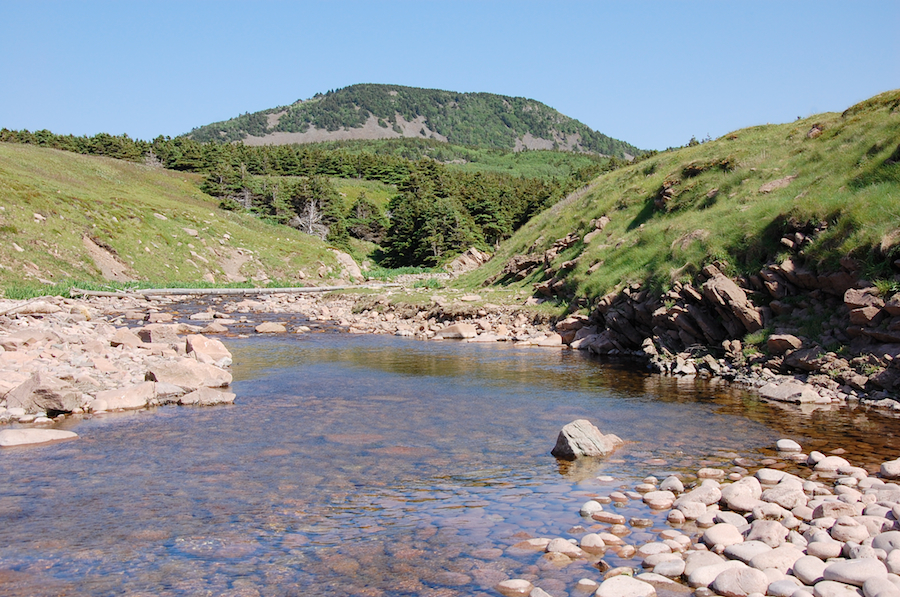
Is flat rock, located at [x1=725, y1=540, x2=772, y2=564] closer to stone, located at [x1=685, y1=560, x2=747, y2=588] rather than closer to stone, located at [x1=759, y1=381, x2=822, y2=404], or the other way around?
stone, located at [x1=685, y1=560, x2=747, y2=588]

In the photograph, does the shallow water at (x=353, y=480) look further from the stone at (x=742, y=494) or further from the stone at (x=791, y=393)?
the stone at (x=742, y=494)

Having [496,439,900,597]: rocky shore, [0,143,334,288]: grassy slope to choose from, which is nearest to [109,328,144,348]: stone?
[496,439,900,597]: rocky shore

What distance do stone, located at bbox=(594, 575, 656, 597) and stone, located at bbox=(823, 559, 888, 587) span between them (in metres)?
1.66

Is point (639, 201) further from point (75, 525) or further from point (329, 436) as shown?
point (75, 525)

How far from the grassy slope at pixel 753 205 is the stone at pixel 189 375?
1553 cm

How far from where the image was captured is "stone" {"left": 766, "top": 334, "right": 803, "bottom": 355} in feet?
54.5

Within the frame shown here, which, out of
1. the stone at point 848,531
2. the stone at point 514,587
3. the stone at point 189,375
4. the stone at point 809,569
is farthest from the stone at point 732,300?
the stone at point 514,587

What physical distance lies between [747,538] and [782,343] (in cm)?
1145

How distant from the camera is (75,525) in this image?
768 cm

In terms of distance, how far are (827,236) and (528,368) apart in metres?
9.57

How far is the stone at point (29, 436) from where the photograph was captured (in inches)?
430

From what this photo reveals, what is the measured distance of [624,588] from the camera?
5953 millimetres

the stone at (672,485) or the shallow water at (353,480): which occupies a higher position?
the stone at (672,485)

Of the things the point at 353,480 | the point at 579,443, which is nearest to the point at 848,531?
the point at 579,443
